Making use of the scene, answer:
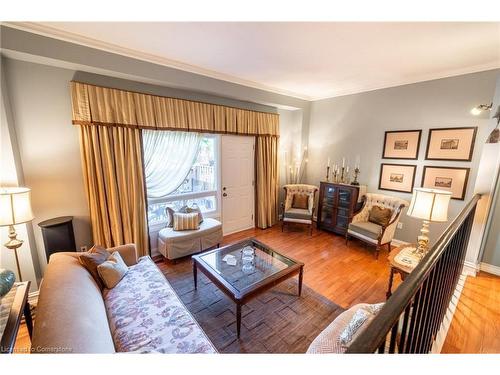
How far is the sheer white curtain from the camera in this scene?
3.11 meters

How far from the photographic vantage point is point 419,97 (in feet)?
10.8

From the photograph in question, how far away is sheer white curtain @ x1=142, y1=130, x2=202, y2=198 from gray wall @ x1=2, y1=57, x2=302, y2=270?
0.76 meters

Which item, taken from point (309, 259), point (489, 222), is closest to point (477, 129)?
point (489, 222)

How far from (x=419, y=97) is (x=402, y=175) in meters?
1.22

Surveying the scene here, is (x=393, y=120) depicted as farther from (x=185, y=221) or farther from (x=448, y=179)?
Answer: (x=185, y=221)

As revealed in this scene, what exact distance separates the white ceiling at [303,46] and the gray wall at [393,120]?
21cm

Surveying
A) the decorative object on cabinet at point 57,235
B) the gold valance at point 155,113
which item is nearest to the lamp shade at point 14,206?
the decorative object on cabinet at point 57,235

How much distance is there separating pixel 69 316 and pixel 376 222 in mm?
3902

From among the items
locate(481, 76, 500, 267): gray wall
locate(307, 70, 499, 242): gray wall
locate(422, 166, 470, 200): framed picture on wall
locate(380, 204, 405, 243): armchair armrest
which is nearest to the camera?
locate(481, 76, 500, 267): gray wall

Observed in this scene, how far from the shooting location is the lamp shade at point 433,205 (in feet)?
6.83

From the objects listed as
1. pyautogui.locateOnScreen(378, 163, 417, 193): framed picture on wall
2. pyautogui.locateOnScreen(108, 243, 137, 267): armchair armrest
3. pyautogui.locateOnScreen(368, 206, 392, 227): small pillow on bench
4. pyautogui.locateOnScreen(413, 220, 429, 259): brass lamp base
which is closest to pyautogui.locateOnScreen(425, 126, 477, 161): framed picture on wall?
pyautogui.locateOnScreen(378, 163, 417, 193): framed picture on wall

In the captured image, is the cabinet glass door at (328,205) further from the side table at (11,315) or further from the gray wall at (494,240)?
the side table at (11,315)

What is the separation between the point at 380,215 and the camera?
11.5 feet

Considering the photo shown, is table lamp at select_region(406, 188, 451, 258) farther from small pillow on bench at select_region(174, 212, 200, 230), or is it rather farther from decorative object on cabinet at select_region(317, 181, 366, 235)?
small pillow on bench at select_region(174, 212, 200, 230)
